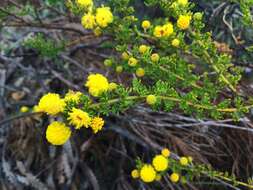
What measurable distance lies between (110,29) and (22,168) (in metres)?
0.95

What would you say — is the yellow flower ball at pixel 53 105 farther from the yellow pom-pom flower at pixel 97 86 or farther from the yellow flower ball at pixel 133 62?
the yellow flower ball at pixel 133 62

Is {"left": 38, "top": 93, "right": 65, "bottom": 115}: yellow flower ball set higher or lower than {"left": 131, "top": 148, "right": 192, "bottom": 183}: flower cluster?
higher

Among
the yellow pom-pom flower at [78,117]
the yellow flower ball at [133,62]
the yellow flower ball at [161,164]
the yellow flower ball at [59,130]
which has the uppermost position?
the yellow flower ball at [133,62]

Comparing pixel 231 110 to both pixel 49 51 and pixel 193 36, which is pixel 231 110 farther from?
pixel 49 51

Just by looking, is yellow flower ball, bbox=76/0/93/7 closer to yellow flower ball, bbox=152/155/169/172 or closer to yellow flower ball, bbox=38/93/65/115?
yellow flower ball, bbox=38/93/65/115

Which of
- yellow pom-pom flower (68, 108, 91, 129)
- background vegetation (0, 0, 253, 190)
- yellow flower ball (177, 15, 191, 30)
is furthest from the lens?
background vegetation (0, 0, 253, 190)

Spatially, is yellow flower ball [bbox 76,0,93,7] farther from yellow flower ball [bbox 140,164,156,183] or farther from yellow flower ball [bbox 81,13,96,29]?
yellow flower ball [bbox 140,164,156,183]

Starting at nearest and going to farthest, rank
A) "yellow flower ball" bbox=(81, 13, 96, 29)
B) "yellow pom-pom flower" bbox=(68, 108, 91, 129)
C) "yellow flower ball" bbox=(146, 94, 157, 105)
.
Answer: "yellow pom-pom flower" bbox=(68, 108, 91, 129)
"yellow flower ball" bbox=(146, 94, 157, 105)
"yellow flower ball" bbox=(81, 13, 96, 29)

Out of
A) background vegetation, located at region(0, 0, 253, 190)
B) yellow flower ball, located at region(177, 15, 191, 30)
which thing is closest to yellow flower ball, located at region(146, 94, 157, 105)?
yellow flower ball, located at region(177, 15, 191, 30)

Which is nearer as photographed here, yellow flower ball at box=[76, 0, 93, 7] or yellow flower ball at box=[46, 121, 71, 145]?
yellow flower ball at box=[46, 121, 71, 145]

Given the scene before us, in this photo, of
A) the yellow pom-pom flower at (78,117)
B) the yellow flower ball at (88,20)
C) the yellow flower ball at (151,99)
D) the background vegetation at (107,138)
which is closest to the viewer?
the yellow pom-pom flower at (78,117)

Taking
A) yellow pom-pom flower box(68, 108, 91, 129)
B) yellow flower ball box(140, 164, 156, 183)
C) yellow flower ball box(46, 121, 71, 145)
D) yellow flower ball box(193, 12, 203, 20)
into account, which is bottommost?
yellow flower ball box(140, 164, 156, 183)

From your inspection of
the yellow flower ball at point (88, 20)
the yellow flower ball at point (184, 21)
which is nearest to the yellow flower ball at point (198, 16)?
the yellow flower ball at point (184, 21)

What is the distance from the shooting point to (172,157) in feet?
6.37
